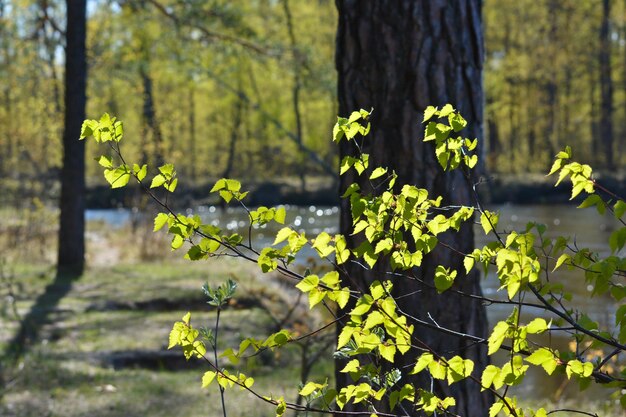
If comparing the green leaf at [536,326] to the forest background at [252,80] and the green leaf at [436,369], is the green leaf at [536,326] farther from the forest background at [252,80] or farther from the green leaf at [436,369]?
the forest background at [252,80]

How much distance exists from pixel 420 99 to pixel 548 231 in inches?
660

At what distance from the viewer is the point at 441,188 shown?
10.2 ft

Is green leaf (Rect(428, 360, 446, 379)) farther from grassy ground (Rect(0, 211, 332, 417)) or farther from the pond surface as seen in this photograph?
grassy ground (Rect(0, 211, 332, 417))

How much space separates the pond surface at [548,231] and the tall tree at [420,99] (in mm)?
286

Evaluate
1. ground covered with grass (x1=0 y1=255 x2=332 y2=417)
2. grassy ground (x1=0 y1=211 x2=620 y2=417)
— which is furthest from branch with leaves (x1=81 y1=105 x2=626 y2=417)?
ground covered with grass (x1=0 y1=255 x2=332 y2=417)

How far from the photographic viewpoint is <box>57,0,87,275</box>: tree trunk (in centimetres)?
1073

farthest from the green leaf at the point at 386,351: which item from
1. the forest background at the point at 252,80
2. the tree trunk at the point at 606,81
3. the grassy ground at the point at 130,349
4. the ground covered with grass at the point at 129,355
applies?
the tree trunk at the point at 606,81

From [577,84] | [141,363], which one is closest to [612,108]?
[577,84]

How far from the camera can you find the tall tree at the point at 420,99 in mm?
3111

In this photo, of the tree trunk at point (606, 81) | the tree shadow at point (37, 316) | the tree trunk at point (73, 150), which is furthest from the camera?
the tree trunk at point (606, 81)

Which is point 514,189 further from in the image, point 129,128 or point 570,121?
point 129,128

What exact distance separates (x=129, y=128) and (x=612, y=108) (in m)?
33.3

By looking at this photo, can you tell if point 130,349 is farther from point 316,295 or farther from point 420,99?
point 316,295

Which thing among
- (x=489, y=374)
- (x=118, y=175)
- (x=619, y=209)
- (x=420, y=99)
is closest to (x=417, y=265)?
(x=489, y=374)
